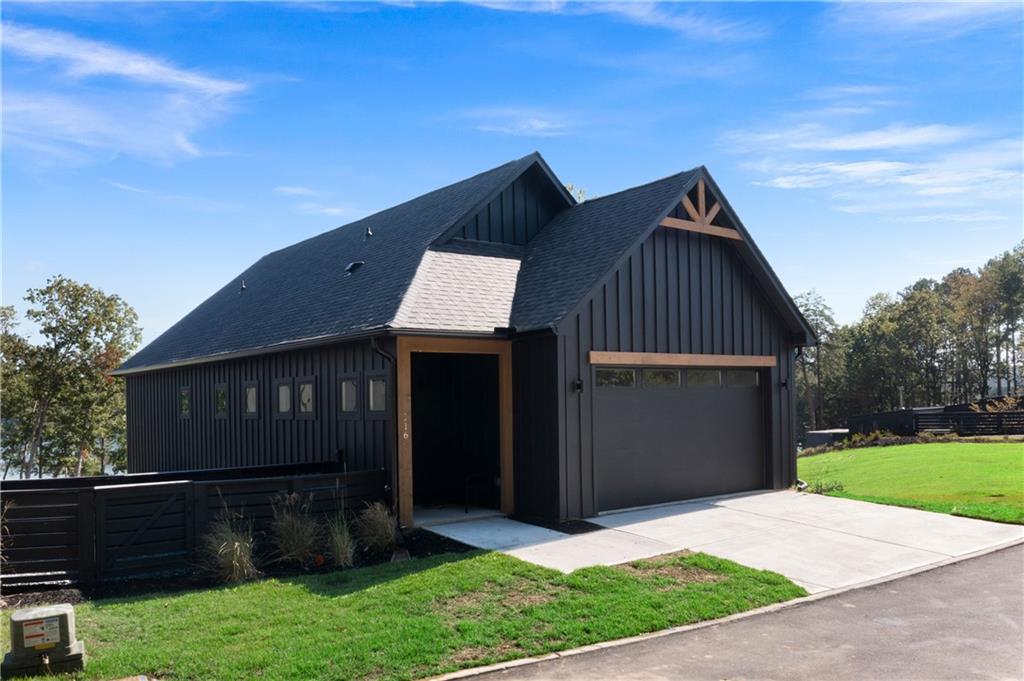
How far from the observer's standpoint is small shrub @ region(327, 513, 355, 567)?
9352mm

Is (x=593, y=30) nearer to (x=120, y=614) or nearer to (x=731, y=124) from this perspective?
(x=731, y=124)

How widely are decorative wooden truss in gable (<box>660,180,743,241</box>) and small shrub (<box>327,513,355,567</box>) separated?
731cm

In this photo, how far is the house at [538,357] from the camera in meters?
11.5

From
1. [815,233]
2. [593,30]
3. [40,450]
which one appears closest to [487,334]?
[593,30]

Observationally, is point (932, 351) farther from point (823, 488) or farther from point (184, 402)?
point (184, 402)

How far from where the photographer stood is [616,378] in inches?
490

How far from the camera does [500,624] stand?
22.4ft

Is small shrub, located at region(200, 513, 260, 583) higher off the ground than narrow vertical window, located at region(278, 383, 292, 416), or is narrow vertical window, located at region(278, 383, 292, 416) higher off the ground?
narrow vertical window, located at region(278, 383, 292, 416)

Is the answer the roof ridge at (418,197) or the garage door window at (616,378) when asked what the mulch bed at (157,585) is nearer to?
the garage door window at (616,378)

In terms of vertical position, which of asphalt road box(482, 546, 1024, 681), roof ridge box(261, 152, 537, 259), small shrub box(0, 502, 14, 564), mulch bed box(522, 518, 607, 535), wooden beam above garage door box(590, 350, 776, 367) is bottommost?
asphalt road box(482, 546, 1024, 681)

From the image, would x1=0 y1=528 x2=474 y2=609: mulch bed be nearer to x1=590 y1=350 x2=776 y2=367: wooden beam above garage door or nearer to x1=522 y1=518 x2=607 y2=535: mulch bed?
x1=522 y1=518 x2=607 y2=535: mulch bed

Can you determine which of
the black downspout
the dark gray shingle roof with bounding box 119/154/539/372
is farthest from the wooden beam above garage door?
the dark gray shingle roof with bounding box 119/154/539/372

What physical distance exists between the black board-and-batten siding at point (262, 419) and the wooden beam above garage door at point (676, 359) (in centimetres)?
341

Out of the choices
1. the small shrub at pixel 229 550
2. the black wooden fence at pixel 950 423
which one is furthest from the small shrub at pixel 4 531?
the black wooden fence at pixel 950 423
